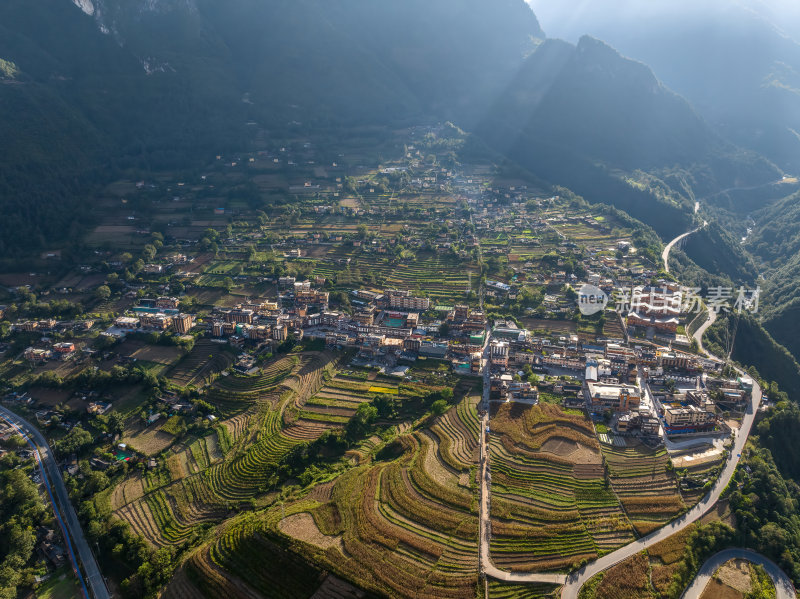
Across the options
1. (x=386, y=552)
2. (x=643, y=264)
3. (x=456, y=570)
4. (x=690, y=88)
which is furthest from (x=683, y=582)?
(x=690, y=88)

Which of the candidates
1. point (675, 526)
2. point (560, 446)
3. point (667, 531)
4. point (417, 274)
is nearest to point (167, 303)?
point (417, 274)

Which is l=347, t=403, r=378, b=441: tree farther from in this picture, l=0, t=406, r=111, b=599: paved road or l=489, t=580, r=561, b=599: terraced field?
l=0, t=406, r=111, b=599: paved road

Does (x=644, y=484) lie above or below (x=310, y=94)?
below

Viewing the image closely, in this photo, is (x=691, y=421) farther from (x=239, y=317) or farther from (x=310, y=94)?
(x=310, y=94)

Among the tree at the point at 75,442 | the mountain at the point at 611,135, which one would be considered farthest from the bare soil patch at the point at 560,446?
the mountain at the point at 611,135

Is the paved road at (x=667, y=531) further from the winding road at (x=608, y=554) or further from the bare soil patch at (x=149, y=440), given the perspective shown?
the bare soil patch at (x=149, y=440)

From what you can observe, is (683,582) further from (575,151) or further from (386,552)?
(575,151)
